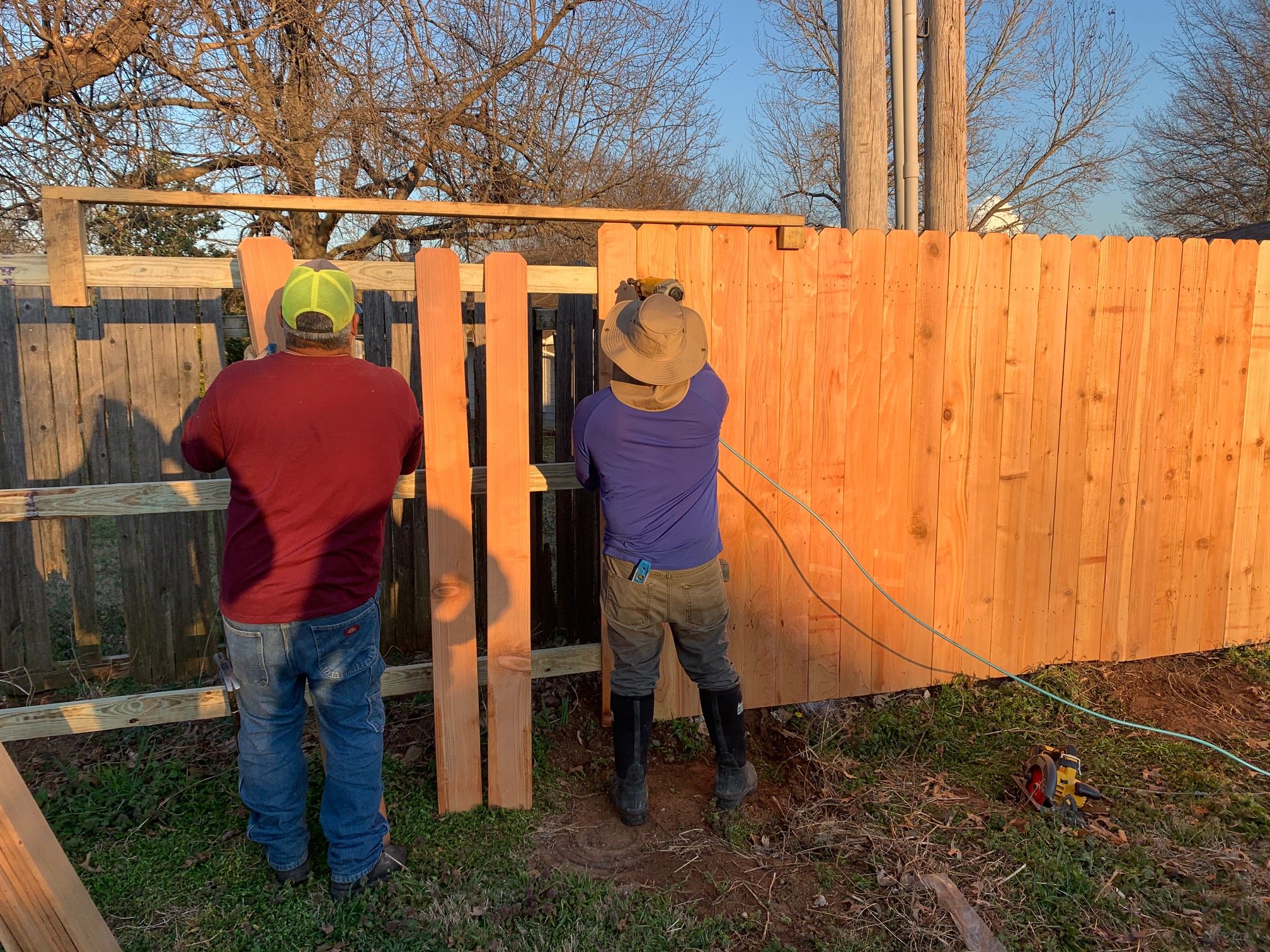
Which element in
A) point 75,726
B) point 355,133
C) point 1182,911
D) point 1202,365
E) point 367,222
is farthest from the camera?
point 367,222

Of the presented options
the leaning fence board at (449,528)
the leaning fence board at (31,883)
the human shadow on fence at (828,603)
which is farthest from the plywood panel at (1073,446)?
the leaning fence board at (31,883)

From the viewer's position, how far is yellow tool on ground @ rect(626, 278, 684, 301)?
11.0ft

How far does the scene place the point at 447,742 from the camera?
10.9ft

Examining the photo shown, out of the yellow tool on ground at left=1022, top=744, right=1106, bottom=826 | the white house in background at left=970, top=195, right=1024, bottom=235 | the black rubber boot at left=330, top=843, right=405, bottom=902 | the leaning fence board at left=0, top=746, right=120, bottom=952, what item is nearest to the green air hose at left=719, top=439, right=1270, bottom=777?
the yellow tool on ground at left=1022, top=744, right=1106, bottom=826

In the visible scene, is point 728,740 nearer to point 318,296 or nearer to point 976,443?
point 976,443

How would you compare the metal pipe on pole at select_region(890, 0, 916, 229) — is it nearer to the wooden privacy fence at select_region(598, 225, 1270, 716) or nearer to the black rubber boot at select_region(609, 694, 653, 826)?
the wooden privacy fence at select_region(598, 225, 1270, 716)

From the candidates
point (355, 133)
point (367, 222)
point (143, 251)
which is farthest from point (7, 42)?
point (367, 222)

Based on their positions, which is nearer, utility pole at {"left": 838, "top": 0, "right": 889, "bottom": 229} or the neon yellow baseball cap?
the neon yellow baseball cap

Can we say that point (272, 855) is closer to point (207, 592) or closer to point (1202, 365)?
point (207, 592)

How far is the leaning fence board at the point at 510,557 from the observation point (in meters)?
3.29

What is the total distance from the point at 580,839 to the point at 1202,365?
4.39 metres

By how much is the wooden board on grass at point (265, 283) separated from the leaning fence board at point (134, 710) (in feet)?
4.70

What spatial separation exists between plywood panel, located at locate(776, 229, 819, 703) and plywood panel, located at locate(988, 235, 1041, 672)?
1.17 m

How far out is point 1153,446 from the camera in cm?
458
